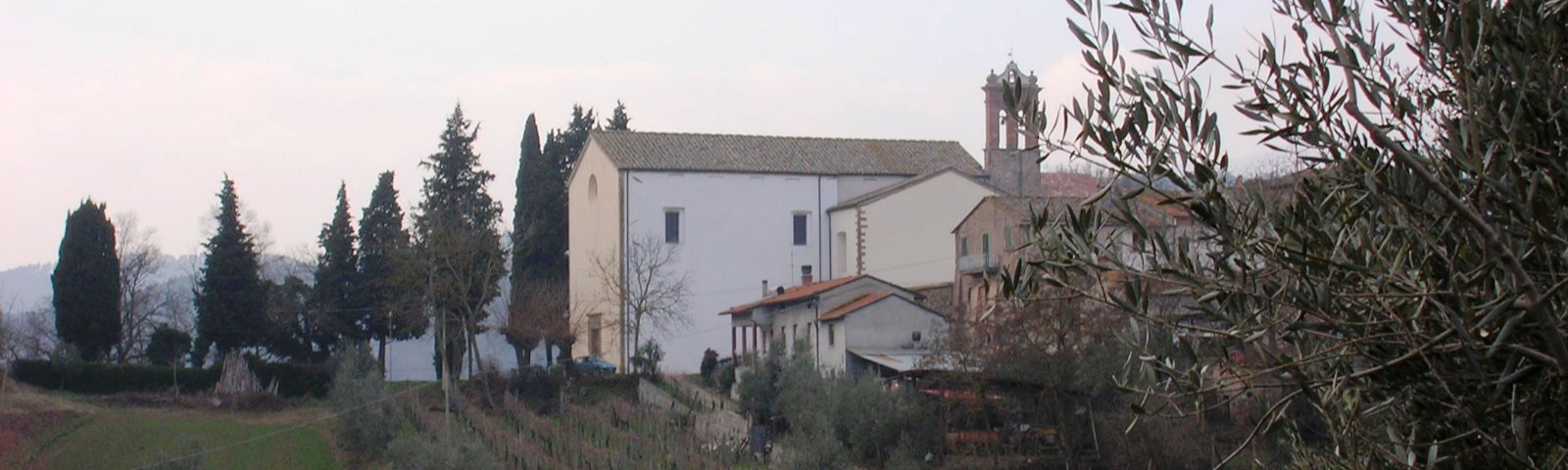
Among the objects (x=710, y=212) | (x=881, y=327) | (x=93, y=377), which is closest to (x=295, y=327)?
(x=93, y=377)

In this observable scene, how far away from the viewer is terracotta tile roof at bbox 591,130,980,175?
47375mm

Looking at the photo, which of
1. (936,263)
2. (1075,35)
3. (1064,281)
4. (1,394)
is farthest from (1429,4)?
(936,263)

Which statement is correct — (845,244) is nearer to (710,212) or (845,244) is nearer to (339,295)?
(710,212)

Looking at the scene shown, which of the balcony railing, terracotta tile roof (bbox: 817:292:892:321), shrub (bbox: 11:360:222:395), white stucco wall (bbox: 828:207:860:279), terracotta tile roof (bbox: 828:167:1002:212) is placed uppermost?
terracotta tile roof (bbox: 828:167:1002:212)

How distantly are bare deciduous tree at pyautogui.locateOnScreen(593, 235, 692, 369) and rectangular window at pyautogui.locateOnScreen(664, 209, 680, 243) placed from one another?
12.9 inches

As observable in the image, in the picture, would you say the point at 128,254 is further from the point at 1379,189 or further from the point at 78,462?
the point at 1379,189

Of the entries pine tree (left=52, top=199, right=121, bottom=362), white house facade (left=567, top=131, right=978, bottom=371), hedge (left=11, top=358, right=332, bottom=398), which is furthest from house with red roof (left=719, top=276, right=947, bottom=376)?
pine tree (left=52, top=199, right=121, bottom=362)

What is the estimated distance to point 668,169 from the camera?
46.9 m

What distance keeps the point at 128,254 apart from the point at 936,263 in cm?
3076

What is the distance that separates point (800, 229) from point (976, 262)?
13.3m

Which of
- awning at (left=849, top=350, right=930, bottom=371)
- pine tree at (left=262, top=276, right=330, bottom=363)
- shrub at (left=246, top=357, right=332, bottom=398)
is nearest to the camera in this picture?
awning at (left=849, top=350, right=930, bottom=371)

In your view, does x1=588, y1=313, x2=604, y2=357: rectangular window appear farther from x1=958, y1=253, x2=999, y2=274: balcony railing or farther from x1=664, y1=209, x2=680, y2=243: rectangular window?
x1=958, y1=253, x2=999, y2=274: balcony railing

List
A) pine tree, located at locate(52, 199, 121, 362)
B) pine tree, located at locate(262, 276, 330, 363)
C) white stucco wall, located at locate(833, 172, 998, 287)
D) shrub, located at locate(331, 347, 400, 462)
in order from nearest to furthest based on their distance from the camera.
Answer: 1. shrub, located at locate(331, 347, 400, 462)
2. pine tree, located at locate(52, 199, 121, 362)
3. white stucco wall, located at locate(833, 172, 998, 287)
4. pine tree, located at locate(262, 276, 330, 363)

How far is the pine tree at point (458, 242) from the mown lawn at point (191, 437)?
5.77m
